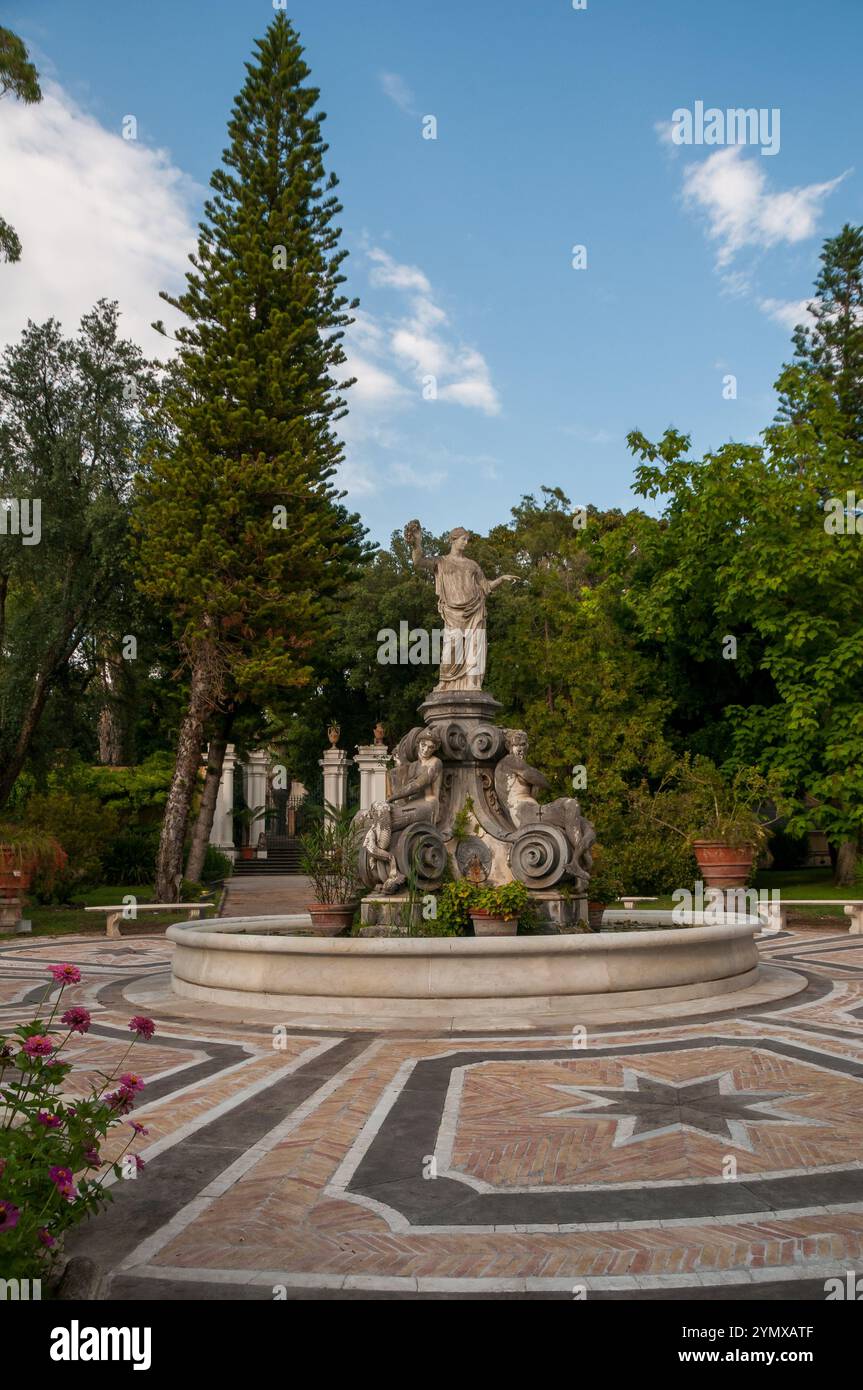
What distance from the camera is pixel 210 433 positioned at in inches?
898

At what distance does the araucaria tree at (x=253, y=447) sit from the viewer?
22062 millimetres

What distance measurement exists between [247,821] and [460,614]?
86.9 ft

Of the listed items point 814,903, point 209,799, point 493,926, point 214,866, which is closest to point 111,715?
point 214,866

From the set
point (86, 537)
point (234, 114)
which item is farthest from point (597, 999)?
point (234, 114)

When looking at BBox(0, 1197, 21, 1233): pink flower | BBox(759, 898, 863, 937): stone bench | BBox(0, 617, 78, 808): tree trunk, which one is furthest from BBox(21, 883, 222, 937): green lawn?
BBox(0, 1197, 21, 1233): pink flower

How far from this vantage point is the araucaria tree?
2206 cm

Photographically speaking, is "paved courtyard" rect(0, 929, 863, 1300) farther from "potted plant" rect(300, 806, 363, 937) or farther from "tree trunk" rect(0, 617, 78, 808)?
"tree trunk" rect(0, 617, 78, 808)

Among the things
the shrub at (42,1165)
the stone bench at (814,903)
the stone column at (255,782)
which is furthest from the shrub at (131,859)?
the shrub at (42,1165)

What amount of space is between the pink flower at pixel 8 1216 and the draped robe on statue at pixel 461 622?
32.4 ft

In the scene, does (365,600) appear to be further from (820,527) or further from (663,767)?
(820,527)

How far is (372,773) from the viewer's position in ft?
108

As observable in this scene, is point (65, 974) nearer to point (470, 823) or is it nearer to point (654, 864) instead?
point (470, 823)

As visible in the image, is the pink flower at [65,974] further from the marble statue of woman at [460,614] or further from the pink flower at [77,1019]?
the marble statue of woman at [460,614]

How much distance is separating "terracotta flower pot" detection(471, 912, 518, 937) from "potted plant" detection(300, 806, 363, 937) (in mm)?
1714
